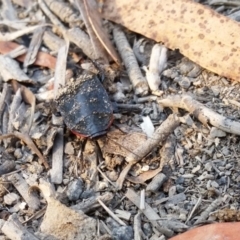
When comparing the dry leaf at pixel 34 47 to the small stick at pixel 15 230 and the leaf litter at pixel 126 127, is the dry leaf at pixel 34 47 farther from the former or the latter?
the small stick at pixel 15 230

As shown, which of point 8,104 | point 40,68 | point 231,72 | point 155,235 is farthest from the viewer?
point 40,68

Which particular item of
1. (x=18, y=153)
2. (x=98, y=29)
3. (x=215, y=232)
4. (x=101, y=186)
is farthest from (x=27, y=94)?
(x=215, y=232)

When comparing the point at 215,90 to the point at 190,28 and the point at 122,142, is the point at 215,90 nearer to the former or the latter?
the point at 190,28

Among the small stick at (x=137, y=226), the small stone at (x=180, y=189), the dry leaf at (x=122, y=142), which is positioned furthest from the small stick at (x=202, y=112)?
the small stick at (x=137, y=226)

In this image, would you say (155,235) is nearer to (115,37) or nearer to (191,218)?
(191,218)

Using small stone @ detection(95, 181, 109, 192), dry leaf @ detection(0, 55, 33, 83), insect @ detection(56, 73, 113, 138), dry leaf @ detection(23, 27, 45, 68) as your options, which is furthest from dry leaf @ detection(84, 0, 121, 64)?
small stone @ detection(95, 181, 109, 192)

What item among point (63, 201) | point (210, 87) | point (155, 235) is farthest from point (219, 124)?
point (63, 201)
